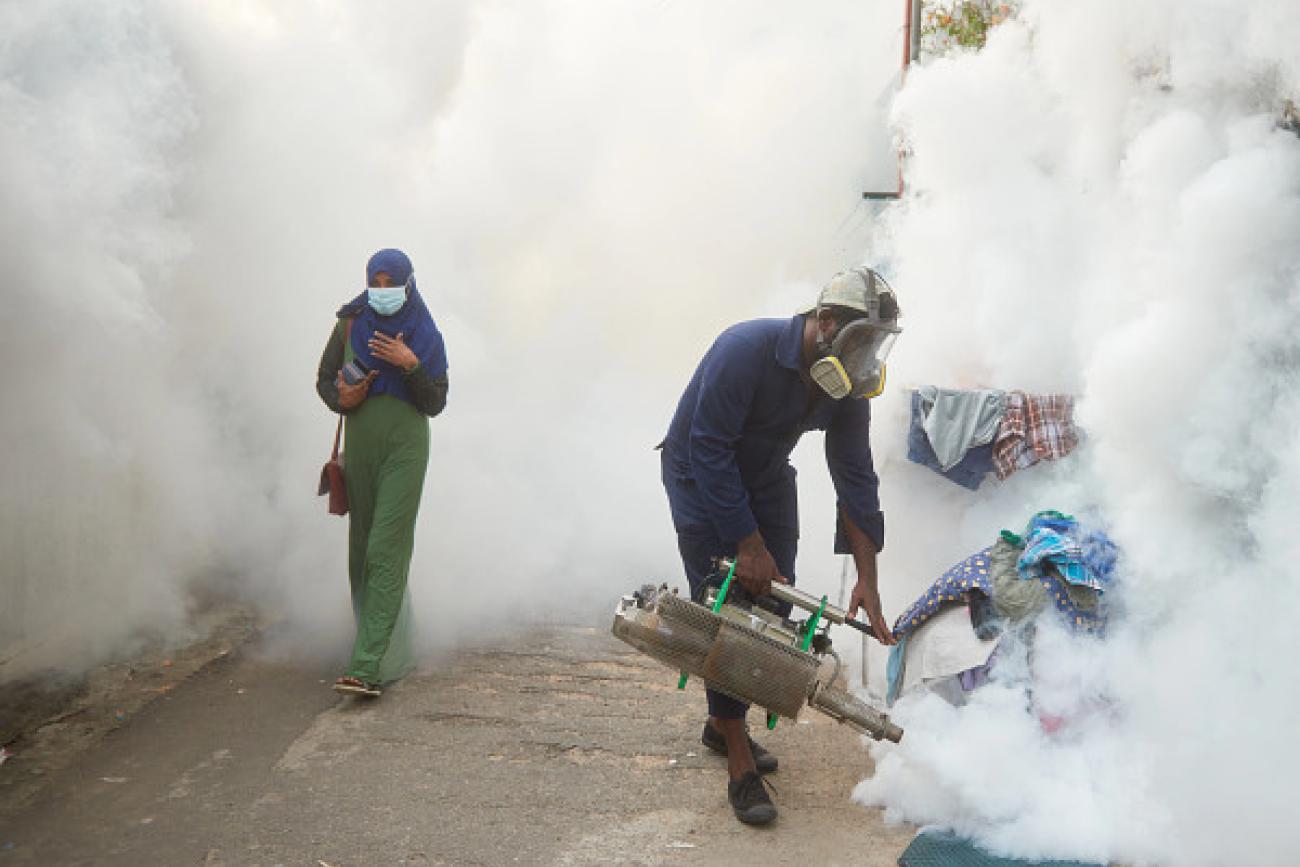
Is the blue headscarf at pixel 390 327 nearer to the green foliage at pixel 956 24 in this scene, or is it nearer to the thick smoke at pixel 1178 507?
the thick smoke at pixel 1178 507

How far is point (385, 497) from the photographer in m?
5.17

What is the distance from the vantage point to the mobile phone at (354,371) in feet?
16.6

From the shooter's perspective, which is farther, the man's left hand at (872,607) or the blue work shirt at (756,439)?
the man's left hand at (872,607)

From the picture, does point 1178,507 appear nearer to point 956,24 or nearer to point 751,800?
point 751,800

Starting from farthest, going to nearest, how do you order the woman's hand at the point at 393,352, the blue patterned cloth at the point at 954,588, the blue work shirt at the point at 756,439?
the woman's hand at the point at 393,352 → the blue patterned cloth at the point at 954,588 → the blue work shirt at the point at 756,439

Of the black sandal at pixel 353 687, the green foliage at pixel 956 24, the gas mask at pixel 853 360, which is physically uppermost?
the green foliage at pixel 956 24

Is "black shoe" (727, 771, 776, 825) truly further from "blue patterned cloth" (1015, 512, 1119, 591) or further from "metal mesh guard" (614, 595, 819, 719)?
"blue patterned cloth" (1015, 512, 1119, 591)

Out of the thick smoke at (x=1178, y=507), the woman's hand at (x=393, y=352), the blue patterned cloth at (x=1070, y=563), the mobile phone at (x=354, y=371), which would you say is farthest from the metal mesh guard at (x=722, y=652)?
the mobile phone at (x=354, y=371)

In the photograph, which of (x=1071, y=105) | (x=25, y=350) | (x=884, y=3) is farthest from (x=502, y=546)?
(x=884, y=3)

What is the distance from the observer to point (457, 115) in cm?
923

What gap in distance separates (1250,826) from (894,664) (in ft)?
4.80

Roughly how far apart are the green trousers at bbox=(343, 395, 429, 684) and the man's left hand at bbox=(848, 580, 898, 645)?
6.83 ft

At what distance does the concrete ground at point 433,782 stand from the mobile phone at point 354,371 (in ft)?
4.35

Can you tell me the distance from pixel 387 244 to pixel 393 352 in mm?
3254
